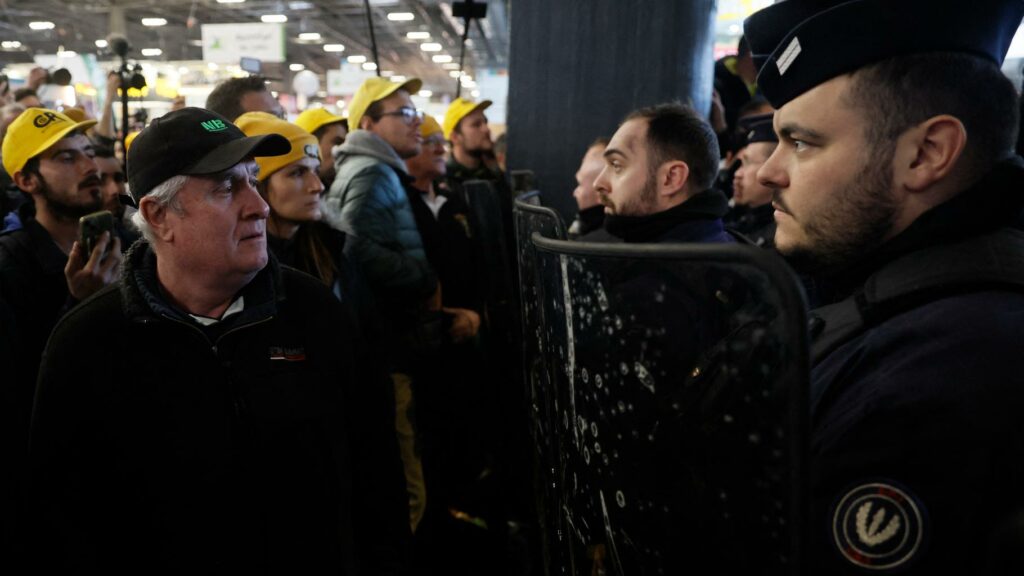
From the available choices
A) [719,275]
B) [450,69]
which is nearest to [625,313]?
[719,275]

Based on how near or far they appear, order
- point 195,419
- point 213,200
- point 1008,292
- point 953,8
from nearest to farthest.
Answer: point 1008,292 → point 953,8 → point 195,419 → point 213,200

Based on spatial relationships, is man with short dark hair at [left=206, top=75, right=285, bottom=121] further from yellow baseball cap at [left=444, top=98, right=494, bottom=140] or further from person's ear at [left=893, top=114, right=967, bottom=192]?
person's ear at [left=893, top=114, right=967, bottom=192]

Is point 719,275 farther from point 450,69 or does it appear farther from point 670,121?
point 450,69

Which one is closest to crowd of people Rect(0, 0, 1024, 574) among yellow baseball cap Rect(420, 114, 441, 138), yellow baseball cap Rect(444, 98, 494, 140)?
yellow baseball cap Rect(420, 114, 441, 138)

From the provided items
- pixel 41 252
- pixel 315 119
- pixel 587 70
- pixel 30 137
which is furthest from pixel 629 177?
pixel 30 137

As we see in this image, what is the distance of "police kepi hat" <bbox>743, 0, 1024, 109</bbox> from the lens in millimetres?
1014

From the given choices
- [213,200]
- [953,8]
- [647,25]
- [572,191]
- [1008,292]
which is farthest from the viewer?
[572,191]

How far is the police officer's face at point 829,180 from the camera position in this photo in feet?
3.41

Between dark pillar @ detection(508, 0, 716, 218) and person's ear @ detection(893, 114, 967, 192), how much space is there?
329cm

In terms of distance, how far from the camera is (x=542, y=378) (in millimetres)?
1115

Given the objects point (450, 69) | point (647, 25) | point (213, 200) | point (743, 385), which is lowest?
point (450, 69)

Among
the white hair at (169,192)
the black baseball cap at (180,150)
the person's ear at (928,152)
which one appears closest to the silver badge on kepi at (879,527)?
the person's ear at (928,152)

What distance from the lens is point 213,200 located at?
1793mm

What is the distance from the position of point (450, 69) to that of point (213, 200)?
118 feet
